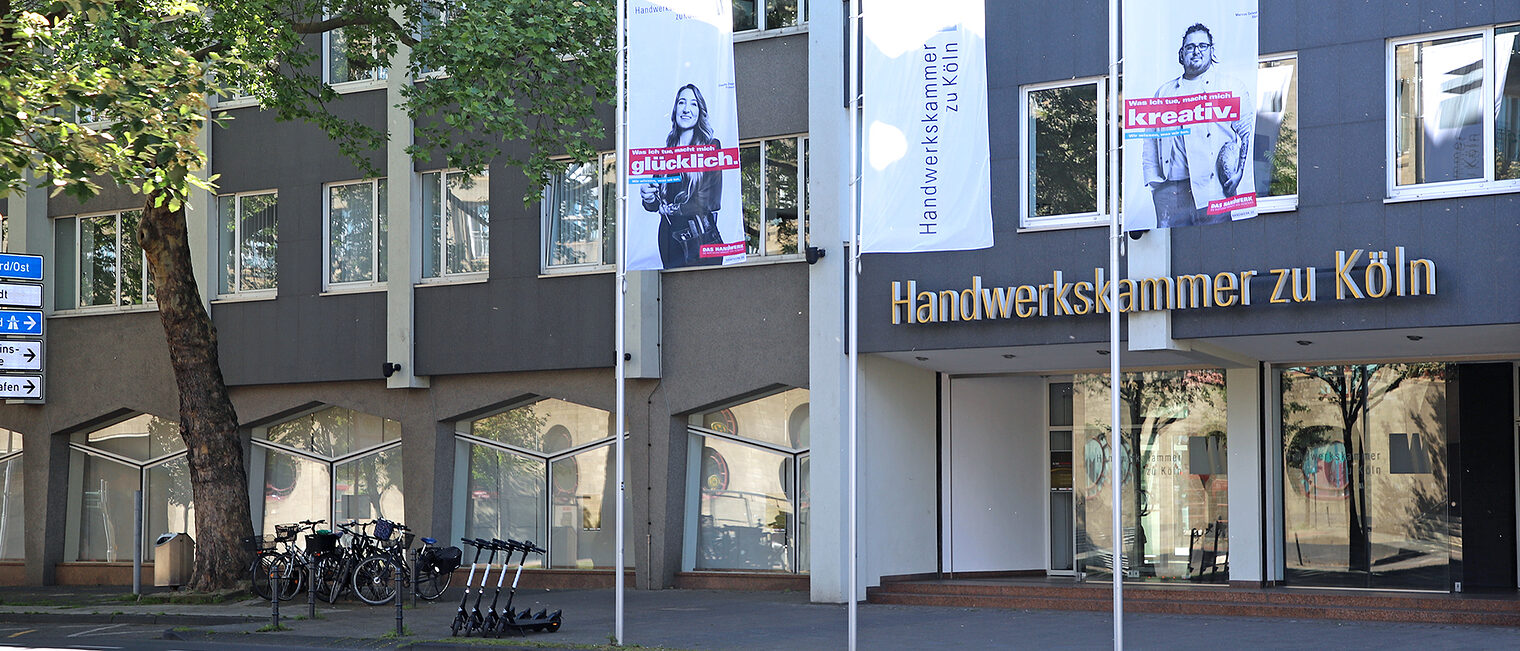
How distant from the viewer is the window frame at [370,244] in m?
23.1

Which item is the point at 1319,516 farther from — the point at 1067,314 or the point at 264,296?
the point at 264,296

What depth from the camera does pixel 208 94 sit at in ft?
45.3

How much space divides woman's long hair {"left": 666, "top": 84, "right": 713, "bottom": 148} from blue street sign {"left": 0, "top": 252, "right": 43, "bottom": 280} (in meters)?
11.0

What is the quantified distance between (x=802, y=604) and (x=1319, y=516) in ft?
20.0

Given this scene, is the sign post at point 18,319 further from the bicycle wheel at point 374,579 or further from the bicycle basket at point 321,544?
the bicycle wheel at point 374,579

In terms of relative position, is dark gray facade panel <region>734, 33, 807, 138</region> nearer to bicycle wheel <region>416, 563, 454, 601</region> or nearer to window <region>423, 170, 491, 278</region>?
window <region>423, 170, 491, 278</region>

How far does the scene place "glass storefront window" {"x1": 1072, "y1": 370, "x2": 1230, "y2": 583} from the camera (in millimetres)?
19031

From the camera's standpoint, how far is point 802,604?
18781 mm

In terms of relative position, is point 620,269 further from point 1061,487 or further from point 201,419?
point 1061,487

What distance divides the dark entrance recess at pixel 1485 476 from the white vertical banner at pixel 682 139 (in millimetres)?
9078

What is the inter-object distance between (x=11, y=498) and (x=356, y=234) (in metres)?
8.38

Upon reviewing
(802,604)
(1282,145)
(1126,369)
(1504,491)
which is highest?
(1282,145)

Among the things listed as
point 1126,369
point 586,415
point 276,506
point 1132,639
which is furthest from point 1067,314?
point 276,506

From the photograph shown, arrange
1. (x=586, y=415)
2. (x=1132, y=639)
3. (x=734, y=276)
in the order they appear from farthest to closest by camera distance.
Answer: (x=586, y=415) < (x=734, y=276) < (x=1132, y=639)
